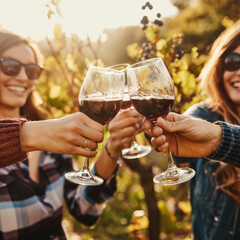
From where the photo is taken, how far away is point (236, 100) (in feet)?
7.84

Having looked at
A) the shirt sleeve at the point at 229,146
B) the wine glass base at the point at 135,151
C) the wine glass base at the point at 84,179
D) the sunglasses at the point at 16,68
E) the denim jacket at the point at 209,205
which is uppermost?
the sunglasses at the point at 16,68

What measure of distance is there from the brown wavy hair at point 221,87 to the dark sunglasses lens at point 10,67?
158cm

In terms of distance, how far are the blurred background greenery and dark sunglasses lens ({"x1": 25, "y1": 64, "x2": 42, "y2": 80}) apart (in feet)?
0.69

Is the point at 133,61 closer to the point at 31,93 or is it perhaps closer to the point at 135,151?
the point at 135,151

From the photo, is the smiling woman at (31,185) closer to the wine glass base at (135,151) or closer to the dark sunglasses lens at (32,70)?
the dark sunglasses lens at (32,70)

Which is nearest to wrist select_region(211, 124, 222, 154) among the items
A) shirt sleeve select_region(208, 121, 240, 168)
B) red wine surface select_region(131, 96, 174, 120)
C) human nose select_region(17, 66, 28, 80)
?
shirt sleeve select_region(208, 121, 240, 168)

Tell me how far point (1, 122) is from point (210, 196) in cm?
179

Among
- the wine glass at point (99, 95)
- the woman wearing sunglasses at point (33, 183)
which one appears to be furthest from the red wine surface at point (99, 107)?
the woman wearing sunglasses at point (33, 183)

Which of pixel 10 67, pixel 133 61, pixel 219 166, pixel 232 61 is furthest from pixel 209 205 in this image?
pixel 10 67

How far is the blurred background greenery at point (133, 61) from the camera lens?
7.23 feet

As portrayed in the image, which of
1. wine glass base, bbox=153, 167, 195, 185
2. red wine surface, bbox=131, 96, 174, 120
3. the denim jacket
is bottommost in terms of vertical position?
the denim jacket

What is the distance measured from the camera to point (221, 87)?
2.57 meters

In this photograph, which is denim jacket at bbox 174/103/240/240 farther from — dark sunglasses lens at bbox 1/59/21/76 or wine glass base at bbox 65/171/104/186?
dark sunglasses lens at bbox 1/59/21/76

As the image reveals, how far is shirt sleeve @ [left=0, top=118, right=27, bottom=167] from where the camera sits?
1287 millimetres
